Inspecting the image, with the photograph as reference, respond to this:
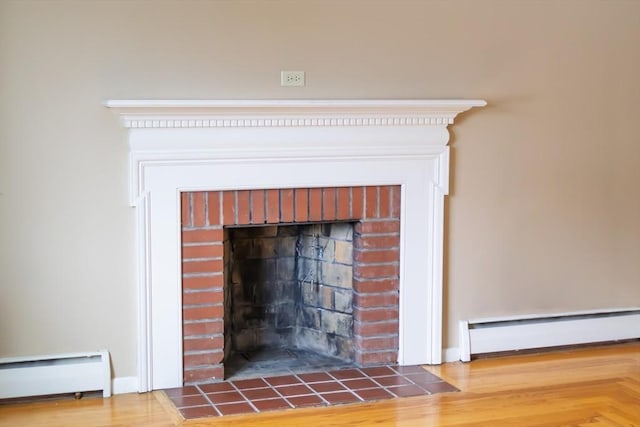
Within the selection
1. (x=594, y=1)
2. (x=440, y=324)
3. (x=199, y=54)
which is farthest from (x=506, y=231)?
(x=199, y=54)

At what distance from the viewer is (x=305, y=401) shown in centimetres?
355

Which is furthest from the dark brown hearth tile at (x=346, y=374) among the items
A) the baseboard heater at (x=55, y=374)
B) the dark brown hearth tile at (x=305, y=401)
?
the baseboard heater at (x=55, y=374)

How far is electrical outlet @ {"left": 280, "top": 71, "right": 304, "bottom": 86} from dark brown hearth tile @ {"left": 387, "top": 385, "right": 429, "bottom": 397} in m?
1.35

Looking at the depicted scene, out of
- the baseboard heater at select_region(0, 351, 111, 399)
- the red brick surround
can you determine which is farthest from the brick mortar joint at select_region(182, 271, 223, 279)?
the baseboard heater at select_region(0, 351, 111, 399)

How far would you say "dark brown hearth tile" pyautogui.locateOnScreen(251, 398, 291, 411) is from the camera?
348 cm

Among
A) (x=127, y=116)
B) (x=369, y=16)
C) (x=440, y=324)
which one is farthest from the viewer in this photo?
(x=440, y=324)

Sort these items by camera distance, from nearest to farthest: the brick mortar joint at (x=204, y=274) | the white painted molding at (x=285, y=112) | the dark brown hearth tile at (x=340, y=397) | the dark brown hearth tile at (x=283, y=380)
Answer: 1. the white painted molding at (x=285, y=112)
2. the dark brown hearth tile at (x=340, y=397)
3. the brick mortar joint at (x=204, y=274)
4. the dark brown hearth tile at (x=283, y=380)

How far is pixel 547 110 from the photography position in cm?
414

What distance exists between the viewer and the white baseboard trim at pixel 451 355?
411 centimetres

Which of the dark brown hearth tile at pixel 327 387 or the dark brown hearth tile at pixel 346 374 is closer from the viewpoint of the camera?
the dark brown hearth tile at pixel 327 387

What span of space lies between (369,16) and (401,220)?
2.99ft

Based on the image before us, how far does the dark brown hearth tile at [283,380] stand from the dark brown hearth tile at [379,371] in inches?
13.0

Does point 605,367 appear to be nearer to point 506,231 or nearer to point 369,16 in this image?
point 506,231

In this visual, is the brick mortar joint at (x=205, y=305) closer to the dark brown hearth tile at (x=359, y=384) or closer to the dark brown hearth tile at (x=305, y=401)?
the dark brown hearth tile at (x=305, y=401)
